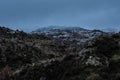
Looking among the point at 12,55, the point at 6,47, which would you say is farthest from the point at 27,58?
the point at 6,47

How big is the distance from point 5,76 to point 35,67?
272 cm

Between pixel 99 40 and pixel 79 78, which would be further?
pixel 99 40

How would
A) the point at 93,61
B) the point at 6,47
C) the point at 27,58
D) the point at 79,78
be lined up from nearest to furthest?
the point at 79,78 → the point at 93,61 → the point at 27,58 → the point at 6,47

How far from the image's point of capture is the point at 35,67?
31.7 m

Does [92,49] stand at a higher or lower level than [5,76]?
higher

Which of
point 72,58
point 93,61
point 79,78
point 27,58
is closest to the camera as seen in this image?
point 79,78

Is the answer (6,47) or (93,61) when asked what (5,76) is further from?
(6,47)

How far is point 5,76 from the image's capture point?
31.6m

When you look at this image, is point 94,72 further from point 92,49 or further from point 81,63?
point 92,49

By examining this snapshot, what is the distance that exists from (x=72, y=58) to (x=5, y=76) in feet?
19.9

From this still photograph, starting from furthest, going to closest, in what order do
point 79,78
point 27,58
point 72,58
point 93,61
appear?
point 27,58 < point 72,58 < point 93,61 < point 79,78

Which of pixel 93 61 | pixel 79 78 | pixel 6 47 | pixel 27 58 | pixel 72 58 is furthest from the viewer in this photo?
pixel 6 47

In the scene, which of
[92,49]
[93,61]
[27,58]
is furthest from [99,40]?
[27,58]

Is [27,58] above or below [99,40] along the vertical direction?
below
